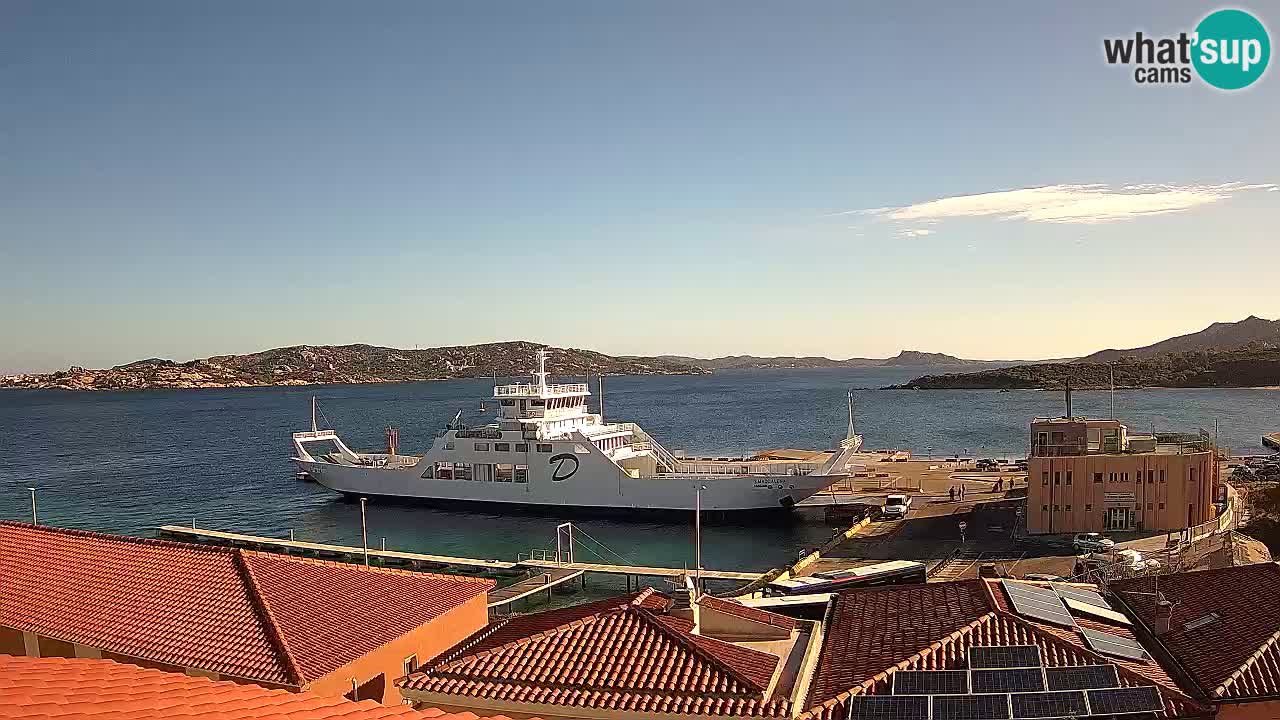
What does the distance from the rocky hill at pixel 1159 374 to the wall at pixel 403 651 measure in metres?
164

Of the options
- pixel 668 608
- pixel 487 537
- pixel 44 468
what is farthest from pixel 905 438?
pixel 668 608

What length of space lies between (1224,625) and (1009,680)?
4.47 meters

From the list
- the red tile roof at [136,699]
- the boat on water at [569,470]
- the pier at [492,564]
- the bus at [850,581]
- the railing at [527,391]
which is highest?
the railing at [527,391]

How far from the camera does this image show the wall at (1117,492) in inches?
1202

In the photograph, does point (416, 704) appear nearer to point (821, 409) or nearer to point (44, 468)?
point (44, 468)

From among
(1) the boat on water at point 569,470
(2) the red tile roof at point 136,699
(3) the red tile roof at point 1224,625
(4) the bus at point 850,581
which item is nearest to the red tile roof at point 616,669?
(2) the red tile roof at point 136,699

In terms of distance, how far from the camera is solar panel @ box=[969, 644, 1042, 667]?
1038 cm

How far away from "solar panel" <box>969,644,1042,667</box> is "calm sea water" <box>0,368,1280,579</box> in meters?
22.7

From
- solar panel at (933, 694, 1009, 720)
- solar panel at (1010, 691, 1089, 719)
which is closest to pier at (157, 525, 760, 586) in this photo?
solar panel at (933, 694, 1009, 720)

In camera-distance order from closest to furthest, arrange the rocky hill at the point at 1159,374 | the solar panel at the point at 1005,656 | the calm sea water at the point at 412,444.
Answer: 1. the solar panel at the point at 1005,656
2. the calm sea water at the point at 412,444
3. the rocky hill at the point at 1159,374

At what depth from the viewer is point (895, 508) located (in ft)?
119

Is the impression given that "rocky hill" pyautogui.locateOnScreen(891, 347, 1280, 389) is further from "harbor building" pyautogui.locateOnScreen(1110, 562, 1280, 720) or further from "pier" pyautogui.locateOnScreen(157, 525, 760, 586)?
"harbor building" pyautogui.locateOnScreen(1110, 562, 1280, 720)

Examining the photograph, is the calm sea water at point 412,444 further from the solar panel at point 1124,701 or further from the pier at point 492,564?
the solar panel at point 1124,701

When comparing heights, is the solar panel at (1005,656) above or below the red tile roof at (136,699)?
below
